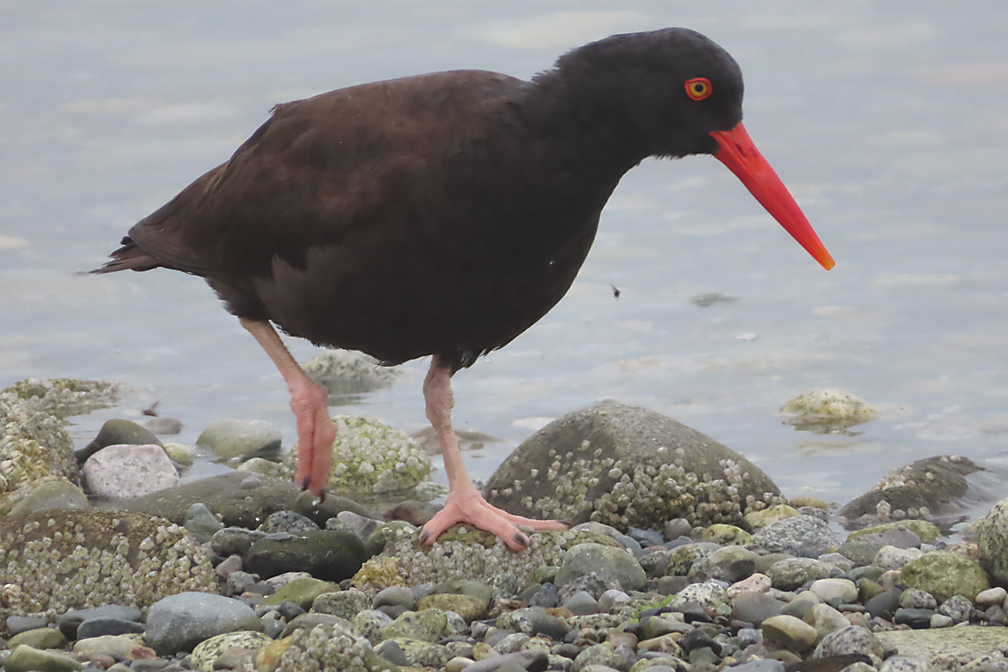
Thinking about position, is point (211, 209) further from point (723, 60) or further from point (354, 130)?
point (723, 60)

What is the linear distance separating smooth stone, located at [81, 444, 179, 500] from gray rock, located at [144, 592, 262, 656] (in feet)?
8.62

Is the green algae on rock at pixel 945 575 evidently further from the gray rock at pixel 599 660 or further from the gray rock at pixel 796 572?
the gray rock at pixel 599 660

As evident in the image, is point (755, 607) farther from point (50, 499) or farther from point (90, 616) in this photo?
point (50, 499)

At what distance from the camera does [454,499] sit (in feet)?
19.0

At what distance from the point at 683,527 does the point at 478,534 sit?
132cm

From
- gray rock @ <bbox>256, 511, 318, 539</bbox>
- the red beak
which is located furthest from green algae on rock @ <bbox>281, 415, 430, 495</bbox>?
the red beak

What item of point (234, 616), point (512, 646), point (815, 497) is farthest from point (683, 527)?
point (234, 616)

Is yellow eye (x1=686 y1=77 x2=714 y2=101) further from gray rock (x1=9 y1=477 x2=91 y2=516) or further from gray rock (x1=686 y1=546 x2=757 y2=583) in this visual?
gray rock (x1=9 y1=477 x2=91 y2=516)

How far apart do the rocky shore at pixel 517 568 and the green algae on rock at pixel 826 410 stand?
121cm

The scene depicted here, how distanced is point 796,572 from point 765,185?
5.18 ft

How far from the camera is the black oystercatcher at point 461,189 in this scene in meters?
4.79

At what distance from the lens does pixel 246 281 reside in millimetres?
5781

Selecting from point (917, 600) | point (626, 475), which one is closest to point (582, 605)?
point (917, 600)

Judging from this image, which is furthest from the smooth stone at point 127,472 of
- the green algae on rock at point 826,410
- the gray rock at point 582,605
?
the green algae on rock at point 826,410
